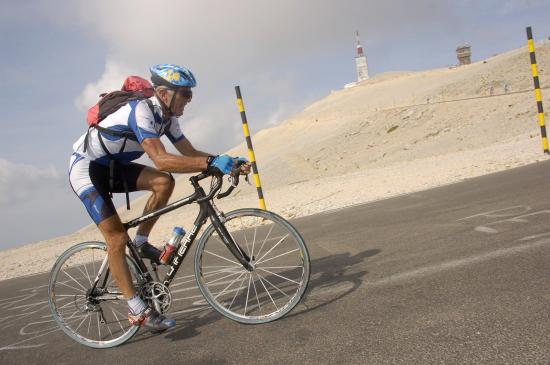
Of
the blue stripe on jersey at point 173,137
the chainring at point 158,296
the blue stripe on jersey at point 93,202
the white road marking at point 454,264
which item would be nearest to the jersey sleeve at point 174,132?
the blue stripe on jersey at point 173,137

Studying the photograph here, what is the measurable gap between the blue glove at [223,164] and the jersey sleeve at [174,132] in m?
0.87

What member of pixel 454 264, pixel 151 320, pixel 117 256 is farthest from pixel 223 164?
pixel 454 264

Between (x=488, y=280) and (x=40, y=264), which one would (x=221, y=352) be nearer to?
(x=488, y=280)

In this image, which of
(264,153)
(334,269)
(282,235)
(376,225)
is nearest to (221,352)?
(282,235)

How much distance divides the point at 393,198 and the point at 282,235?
520cm

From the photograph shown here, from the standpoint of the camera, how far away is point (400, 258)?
4.36 meters

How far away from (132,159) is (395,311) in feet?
8.26

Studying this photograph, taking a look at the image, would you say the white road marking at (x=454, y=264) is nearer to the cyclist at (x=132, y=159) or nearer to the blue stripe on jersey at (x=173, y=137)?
the cyclist at (x=132, y=159)

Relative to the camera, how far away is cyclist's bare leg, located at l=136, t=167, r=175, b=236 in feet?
12.7

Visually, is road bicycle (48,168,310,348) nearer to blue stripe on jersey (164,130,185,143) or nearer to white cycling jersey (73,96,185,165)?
white cycling jersey (73,96,185,165)

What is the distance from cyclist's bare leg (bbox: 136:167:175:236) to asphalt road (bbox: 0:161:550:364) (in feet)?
2.96

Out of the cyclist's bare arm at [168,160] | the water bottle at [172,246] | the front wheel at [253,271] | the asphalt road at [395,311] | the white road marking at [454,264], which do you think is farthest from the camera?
the white road marking at [454,264]

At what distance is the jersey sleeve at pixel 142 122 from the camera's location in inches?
131

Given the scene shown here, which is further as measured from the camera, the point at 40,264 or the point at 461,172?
the point at 461,172
